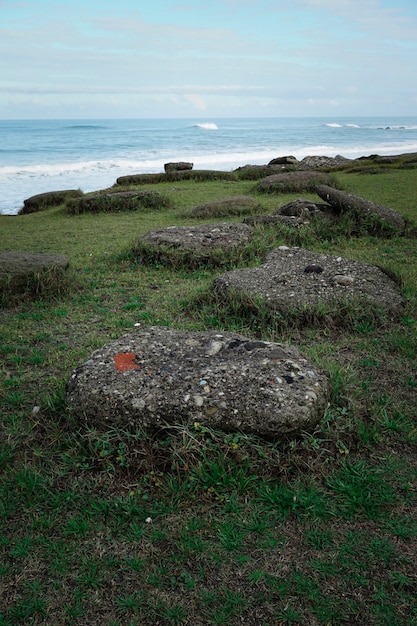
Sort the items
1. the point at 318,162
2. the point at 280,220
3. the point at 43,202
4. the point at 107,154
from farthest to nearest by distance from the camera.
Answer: the point at 107,154 < the point at 318,162 < the point at 43,202 < the point at 280,220

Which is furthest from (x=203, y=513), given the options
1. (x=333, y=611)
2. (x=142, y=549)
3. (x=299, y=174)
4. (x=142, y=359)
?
(x=299, y=174)

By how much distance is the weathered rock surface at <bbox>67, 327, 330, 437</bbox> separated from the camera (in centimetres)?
241

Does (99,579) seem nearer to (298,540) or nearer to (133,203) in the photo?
(298,540)

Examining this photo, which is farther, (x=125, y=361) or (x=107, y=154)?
(x=107, y=154)

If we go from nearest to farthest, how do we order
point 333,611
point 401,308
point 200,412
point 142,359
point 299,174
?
point 333,611, point 200,412, point 142,359, point 401,308, point 299,174

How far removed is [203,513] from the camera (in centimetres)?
218

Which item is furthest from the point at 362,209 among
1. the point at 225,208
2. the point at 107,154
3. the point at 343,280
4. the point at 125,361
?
the point at 107,154

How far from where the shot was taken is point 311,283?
448cm

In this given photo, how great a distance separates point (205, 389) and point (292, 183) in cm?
893

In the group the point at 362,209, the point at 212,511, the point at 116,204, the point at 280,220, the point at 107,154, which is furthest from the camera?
the point at 107,154

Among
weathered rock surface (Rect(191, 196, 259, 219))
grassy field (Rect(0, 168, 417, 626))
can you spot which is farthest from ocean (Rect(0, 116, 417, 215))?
grassy field (Rect(0, 168, 417, 626))

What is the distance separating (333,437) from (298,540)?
634 mm

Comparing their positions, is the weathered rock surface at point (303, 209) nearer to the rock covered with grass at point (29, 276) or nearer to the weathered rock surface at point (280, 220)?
the weathered rock surface at point (280, 220)

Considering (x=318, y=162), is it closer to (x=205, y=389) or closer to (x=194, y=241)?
(x=194, y=241)
